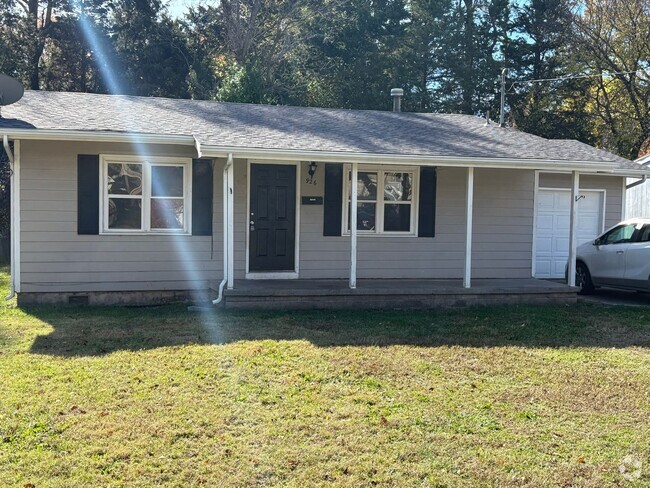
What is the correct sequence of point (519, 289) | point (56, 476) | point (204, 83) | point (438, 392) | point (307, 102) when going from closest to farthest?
point (56, 476) → point (438, 392) → point (519, 289) → point (204, 83) → point (307, 102)

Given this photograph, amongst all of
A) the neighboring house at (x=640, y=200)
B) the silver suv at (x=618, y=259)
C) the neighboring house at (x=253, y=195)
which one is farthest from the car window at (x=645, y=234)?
the neighboring house at (x=640, y=200)

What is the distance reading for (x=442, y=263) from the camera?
10992 millimetres

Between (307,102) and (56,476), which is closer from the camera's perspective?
(56,476)

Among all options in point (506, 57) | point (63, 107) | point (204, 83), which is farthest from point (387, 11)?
point (63, 107)

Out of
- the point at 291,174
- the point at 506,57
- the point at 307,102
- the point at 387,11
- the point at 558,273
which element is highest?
the point at 387,11

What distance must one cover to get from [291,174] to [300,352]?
4585 millimetres

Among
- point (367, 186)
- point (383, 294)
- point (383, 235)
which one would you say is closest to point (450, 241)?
point (383, 235)

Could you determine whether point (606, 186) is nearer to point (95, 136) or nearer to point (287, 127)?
point (287, 127)

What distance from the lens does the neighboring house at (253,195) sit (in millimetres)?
9180

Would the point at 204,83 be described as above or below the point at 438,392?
above

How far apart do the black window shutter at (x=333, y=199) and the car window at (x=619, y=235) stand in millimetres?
4894

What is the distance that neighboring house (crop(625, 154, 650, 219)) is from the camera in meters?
18.5

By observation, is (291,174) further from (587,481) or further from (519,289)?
(587,481)

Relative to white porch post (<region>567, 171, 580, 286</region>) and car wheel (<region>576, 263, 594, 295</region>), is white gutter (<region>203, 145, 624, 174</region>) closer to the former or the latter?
white porch post (<region>567, 171, 580, 286</region>)
